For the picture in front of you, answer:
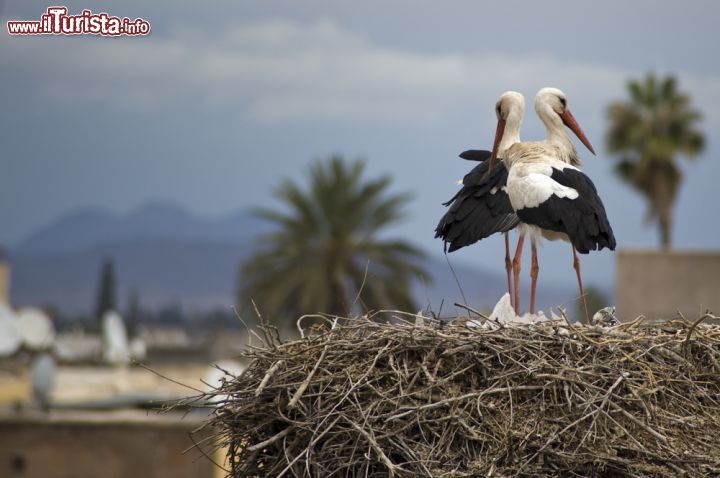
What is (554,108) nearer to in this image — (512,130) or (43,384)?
(512,130)

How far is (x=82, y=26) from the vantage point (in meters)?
14.2

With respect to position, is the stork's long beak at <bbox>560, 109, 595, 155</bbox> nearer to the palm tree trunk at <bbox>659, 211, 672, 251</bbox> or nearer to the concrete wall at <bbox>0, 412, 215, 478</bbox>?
the concrete wall at <bbox>0, 412, 215, 478</bbox>

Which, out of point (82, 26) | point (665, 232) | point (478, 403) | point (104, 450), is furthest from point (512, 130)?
point (665, 232)

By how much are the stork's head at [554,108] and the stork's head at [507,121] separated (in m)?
0.12

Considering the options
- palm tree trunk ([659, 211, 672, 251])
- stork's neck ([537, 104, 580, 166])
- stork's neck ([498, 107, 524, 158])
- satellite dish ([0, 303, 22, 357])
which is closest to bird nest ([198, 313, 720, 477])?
stork's neck ([537, 104, 580, 166])

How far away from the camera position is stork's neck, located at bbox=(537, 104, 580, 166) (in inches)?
308

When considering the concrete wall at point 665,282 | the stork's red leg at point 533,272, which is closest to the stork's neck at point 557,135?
the stork's red leg at point 533,272

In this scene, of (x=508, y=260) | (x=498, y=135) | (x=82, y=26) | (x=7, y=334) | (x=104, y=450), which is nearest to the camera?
(x=498, y=135)

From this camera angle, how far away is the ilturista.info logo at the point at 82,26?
13.9 metres

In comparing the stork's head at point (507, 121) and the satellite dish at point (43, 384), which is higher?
the stork's head at point (507, 121)

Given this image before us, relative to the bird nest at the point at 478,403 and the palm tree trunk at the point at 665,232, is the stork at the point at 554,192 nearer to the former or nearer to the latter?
the bird nest at the point at 478,403

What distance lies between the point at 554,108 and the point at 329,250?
1098 inches

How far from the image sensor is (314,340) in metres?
7.13

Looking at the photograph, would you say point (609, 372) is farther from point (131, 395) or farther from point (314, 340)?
point (131, 395)
